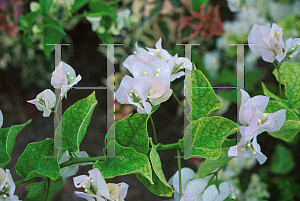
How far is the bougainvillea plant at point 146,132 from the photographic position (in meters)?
0.18

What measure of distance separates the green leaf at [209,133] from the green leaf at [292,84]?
0.07m

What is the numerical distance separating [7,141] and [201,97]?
0.52ft

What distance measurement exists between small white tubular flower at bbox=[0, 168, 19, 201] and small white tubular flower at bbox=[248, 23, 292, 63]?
0.21 metres

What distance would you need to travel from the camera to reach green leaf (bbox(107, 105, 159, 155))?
0.20 meters

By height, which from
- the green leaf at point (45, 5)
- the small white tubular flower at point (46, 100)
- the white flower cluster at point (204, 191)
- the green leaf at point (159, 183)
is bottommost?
the white flower cluster at point (204, 191)

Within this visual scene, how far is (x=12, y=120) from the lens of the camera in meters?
0.82

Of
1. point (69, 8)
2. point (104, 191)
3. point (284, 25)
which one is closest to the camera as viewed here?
point (104, 191)

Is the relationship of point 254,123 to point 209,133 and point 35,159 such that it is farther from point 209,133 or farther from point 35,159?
point 35,159

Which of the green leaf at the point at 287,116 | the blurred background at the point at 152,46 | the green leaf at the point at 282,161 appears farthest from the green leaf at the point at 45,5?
the green leaf at the point at 282,161

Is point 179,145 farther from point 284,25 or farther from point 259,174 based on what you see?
point 259,174

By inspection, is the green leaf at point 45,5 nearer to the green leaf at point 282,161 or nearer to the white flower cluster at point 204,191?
the white flower cluster at point 204,191

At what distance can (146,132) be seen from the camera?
0.20 m

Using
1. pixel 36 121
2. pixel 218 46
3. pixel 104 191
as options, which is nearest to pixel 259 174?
pixel 218 46

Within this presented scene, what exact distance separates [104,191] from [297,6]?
832 millimetres
